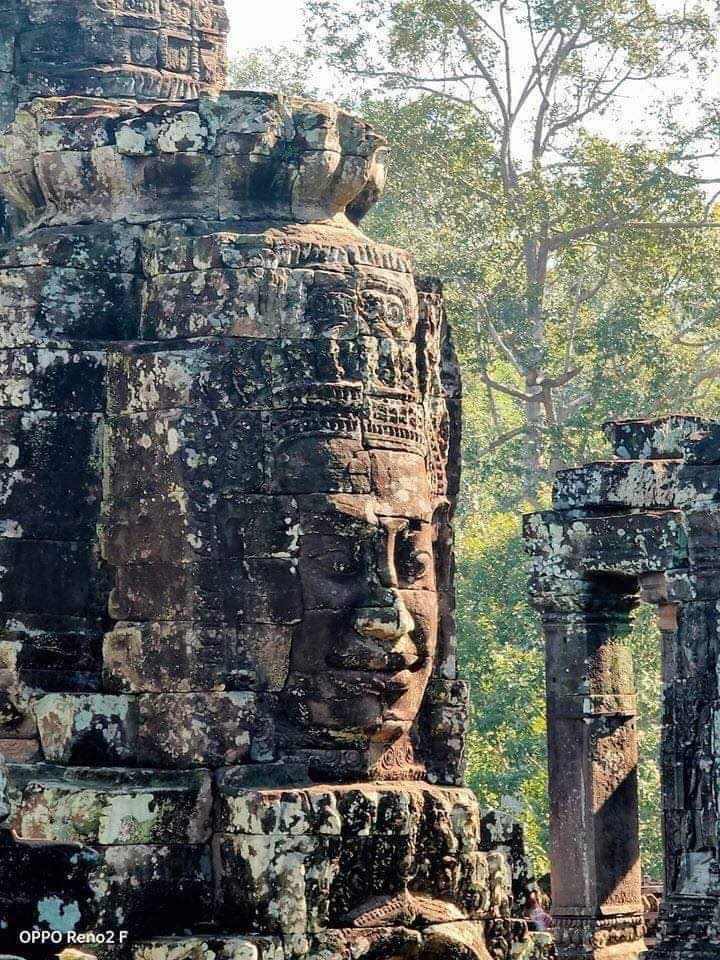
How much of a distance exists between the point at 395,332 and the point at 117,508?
1.32 m

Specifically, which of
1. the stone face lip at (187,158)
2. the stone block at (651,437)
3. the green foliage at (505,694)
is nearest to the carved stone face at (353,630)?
the stone face lip at (187,158)

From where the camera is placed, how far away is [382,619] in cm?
976

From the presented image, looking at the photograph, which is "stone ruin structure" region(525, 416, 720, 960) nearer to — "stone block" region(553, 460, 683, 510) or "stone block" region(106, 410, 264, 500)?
"stone block" region(553, 460, 683, 510)

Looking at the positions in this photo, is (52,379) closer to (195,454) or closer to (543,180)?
(195,454)

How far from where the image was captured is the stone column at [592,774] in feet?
52.7

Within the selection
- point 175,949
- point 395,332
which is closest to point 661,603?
point 395,332

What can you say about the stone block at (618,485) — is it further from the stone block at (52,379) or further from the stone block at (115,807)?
the stone block at (115,807)

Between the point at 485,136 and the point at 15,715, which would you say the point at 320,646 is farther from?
the point at 485,136

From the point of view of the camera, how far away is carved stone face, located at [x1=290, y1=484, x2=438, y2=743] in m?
9.73

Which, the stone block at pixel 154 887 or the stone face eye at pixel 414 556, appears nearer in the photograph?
the stone block at pixel 154 887

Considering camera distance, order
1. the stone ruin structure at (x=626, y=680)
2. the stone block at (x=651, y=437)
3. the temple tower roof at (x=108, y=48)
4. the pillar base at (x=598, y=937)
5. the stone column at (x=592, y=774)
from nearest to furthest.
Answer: the temple tower roof at (x=108, y=48)
the stone ruin structure at (x=626, y=680)
the stone block at (x=651, y=437)
the pillar base at (x=598, y=937)
the stone column at (x=592, y=774)

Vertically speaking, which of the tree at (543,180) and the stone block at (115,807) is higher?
the tree at (543,180)

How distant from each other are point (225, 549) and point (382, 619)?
2.17 ft

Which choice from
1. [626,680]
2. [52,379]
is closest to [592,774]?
[626,680]
